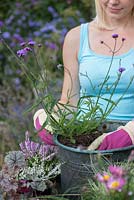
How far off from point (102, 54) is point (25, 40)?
202 centimetres

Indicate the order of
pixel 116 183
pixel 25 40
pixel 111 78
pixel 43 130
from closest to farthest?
1. pixel 116 183
2. pixel 43 130
3. pixel 111 78
4. pixel 25 40

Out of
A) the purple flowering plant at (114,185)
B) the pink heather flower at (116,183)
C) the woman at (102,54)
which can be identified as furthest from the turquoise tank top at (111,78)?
the pink heather flower at (116,183)

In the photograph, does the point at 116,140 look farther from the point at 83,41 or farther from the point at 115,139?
the point at 83,41

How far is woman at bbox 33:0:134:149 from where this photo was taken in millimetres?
2326

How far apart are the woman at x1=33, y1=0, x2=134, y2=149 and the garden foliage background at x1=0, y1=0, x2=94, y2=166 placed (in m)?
0.83

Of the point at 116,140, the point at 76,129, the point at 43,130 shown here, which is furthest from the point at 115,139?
the point at 43,130

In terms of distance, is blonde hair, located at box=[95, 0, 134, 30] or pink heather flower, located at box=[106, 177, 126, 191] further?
blonde hair, located at box=[95, 0, 134, 30]

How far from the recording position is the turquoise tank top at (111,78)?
2.33m

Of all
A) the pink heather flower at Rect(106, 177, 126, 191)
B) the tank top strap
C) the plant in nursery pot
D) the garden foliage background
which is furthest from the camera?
the garden foliage background

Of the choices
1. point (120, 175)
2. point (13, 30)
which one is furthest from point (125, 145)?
point (13, 30)

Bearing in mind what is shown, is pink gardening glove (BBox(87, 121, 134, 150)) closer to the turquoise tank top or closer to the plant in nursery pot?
the plant in nursery pot

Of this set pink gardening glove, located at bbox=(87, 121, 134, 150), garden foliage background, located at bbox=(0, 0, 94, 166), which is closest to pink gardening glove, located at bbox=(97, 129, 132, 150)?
pink gardening glove, located at bbox=(87, 121, 134, 150)

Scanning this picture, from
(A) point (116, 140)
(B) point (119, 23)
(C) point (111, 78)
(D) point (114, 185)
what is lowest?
(D) point (114, 185)

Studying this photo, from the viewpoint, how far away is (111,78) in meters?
2.35
